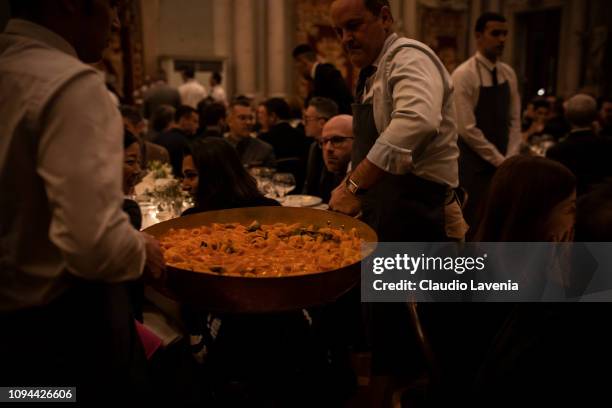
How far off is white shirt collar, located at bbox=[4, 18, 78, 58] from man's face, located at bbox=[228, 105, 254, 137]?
351cm

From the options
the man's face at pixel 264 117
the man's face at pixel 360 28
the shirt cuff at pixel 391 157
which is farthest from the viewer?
the man's face at pixel 264 117

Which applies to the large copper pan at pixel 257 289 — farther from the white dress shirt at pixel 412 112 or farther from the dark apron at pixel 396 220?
the dark apron at pixel 396 220

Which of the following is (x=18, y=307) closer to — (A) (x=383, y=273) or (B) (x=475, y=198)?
(A) (x=383, y=273)

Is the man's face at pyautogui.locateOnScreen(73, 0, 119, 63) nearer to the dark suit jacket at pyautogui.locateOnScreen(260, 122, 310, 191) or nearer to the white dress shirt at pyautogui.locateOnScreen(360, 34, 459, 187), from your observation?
the white dress shirt at pyautogui.locateOnScreen(360, 34, 459, 187)

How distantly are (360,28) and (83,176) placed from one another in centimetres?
130

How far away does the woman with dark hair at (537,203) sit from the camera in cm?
138

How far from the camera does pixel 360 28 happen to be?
192cm

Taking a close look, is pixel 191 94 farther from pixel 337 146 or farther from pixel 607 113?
pixel 337 146

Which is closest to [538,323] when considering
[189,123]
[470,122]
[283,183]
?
[283,183]

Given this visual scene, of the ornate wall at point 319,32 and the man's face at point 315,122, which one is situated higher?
the ornate wall at point 319,32

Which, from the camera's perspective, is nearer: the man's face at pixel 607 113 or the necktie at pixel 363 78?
the necktie at pixel 363 78

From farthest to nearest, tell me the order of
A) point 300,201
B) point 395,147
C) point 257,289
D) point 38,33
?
point 300,201, point 395,147, point 257,289, point 38,33

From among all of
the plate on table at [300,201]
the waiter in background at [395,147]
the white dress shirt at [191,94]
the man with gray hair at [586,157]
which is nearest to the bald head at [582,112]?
the man with gray hair at [586,157]

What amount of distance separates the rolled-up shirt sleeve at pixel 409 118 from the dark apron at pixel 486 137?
1.72m
